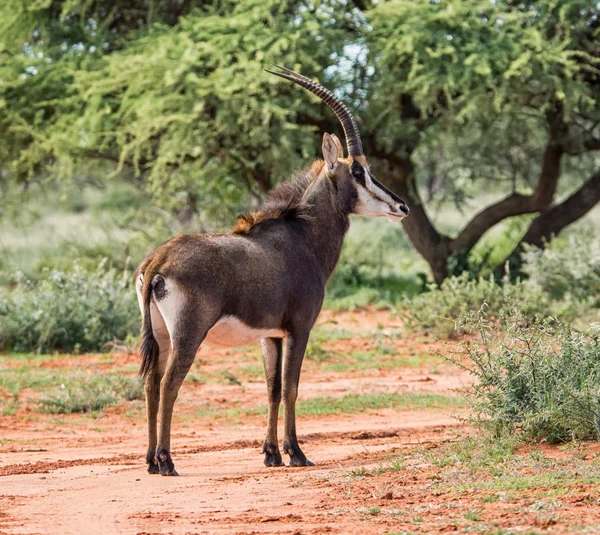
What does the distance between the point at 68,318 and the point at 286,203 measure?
607 cm

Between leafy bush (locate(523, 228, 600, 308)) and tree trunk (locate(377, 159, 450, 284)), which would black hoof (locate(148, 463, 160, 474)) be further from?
tree trunk (locate(377, 159, 450, 284))

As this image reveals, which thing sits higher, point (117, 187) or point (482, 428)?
point (117, 187)

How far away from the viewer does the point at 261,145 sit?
16172mm

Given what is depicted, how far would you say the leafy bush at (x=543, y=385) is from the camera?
679cm

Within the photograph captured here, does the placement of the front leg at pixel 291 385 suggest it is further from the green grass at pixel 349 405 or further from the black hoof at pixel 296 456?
the green grass at pixel 349 405

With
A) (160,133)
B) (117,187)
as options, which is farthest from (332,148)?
(117,187)

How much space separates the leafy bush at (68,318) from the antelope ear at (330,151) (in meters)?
5.90

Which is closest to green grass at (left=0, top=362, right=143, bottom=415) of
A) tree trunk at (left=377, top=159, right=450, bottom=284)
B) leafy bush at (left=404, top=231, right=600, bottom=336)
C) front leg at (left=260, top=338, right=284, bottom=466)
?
front leg at (left=260, top=338, right=284, bottom=466)

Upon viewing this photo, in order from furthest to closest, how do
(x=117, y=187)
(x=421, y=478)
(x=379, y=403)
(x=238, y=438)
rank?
(x=117, y=187) < (x=379, y=403) < (x=238, y=438) < (x=421, y=478)

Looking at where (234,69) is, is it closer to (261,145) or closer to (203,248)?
(261,145)

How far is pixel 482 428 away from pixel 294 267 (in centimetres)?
169

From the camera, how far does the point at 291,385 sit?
7613 millimetres

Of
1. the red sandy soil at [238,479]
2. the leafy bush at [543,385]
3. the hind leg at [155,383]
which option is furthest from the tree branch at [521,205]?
the hind leg at [155,383]

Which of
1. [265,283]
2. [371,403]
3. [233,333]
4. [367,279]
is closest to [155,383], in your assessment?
[233,333]
